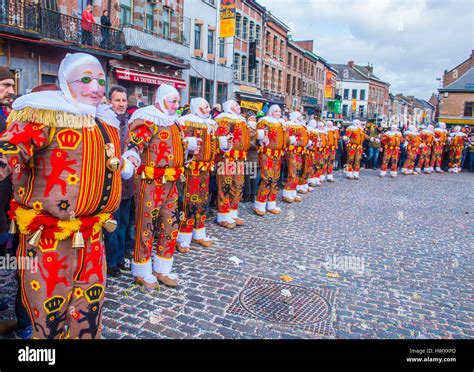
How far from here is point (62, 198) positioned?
8.25 ft

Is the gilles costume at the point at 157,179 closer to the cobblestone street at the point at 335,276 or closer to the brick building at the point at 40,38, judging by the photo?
the cobblestone street at the point at 335,276

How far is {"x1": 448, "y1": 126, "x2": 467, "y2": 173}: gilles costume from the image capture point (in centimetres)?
1886

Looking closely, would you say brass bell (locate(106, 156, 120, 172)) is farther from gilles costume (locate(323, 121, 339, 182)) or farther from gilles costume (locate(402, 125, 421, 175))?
gilles costume (locate(402, 125, 421, 175))

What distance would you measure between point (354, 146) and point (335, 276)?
404 inches

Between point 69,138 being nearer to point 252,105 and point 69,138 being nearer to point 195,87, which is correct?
point 195,87

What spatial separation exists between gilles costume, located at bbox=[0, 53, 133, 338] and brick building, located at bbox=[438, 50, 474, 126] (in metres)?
Result: 48.0

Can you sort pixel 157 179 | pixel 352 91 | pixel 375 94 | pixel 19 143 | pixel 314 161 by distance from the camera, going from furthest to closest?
pixel 375 94 < pixel 352 91 < pixel 314 161 < pixel 157 179 < pixel 19 143

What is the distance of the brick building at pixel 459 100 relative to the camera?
43000mm

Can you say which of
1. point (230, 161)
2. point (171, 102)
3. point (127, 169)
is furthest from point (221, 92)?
point (127, 169)

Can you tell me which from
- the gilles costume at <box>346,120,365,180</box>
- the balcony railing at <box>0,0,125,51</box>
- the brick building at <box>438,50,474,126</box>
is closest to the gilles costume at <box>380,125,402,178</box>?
the gilles costume at <box>346,120,365,180</box>

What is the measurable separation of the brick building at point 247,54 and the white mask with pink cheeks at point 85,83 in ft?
85.6

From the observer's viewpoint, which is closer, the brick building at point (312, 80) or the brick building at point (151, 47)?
the brick building at point (151, 47)

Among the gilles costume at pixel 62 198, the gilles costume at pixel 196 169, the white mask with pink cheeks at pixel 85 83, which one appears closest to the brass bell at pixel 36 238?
the gilles costume at pixel 62 198

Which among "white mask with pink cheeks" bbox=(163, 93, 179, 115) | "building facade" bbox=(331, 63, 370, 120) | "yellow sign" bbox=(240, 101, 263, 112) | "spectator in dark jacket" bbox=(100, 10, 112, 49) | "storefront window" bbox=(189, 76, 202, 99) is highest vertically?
"building facade" bbox=(331, 63, 370, 120)
